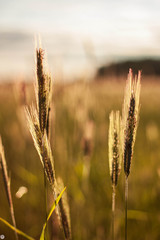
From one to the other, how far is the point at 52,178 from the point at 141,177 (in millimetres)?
1640

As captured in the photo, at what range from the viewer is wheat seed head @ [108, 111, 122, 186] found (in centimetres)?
56

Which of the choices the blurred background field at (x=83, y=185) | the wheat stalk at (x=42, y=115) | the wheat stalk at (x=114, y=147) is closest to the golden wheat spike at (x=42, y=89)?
the wheat stalk at (x=42, y=115)

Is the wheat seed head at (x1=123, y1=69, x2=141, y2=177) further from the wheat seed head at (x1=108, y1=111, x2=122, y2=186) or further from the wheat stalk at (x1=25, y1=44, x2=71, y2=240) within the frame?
the wheat stalk at (x1=25, y1=44, x2=71, y2=240)

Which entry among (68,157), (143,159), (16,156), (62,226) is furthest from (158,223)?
(16,156)

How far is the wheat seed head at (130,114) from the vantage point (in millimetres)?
512

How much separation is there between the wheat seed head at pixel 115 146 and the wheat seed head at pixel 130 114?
1.2 inches

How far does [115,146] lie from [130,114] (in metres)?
0.08

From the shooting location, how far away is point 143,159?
98.7 inches

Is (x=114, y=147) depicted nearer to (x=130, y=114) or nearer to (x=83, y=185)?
(x=130, y=114)

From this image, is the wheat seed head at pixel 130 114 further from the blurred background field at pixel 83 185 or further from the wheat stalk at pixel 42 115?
the blurred background field at pixel 83 185

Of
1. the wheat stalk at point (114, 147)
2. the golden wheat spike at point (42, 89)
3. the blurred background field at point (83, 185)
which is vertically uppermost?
the golden wheat spike at point (42, 89)

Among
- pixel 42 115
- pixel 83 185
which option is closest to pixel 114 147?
pixel 42 115

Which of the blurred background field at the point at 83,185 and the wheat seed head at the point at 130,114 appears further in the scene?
the blurred background field at the point at 83,185

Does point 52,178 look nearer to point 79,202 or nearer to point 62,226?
Result: point 62,226
